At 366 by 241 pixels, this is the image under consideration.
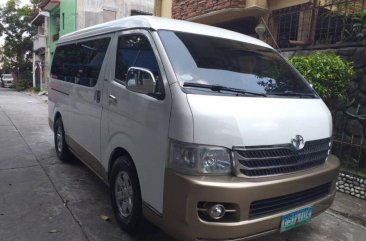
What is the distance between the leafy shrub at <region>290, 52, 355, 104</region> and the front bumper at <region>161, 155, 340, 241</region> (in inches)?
126

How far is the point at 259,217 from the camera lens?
278 centimetres

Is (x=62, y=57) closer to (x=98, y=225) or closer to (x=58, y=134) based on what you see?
(x=58, y=134)

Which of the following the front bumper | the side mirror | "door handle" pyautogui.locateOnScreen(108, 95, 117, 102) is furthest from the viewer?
"door handle" pyautogui.locateOnScreen(108, 95, 117, 102)

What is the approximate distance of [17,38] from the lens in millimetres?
34625

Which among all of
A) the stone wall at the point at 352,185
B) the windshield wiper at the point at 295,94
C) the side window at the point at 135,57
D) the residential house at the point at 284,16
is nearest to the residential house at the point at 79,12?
the residential house at the point at 284,16

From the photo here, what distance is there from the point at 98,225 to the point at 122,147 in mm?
927

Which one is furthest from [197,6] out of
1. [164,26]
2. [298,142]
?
[298,142]

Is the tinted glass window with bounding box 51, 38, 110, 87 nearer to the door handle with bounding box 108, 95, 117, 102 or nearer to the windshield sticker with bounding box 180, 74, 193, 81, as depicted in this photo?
the door handle with bounding box 108, 95, 117, 102

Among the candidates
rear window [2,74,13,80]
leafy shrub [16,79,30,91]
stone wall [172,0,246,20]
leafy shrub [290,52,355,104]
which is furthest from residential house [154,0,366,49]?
rear window [2,74,13,80]

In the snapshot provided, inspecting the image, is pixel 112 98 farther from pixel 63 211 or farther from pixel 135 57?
pixel 63 211

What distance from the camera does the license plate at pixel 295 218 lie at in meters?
2.92

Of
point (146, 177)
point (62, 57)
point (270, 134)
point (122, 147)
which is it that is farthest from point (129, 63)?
point (62, 57)

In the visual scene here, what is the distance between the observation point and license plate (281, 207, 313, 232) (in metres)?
2.92

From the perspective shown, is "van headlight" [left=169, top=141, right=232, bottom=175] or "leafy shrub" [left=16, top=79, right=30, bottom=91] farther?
"leafy shrub" [left=16, top=79, right=30, bottom=91]
